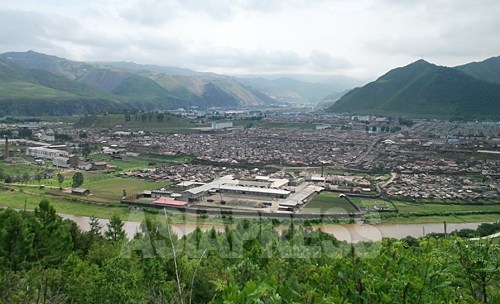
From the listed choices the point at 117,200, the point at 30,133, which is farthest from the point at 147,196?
the point at 30,133

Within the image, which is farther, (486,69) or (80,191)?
(486,69)

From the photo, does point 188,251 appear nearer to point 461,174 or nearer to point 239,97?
point 461,174

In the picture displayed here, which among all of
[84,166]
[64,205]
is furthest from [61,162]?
[64,205]

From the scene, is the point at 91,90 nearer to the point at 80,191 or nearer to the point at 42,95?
the point at 42,95

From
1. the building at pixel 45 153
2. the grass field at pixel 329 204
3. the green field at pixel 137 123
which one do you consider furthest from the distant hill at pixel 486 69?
the building at pixel 45 153

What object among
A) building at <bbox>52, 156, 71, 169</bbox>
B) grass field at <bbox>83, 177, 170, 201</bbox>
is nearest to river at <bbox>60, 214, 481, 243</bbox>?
grass field at <bbox>83, 177, 170, 201</bbox>

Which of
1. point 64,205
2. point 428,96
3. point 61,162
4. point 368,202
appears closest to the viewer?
point 64,205

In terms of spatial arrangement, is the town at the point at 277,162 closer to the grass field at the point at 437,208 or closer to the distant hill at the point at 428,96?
the grass field at the point at 437,208
